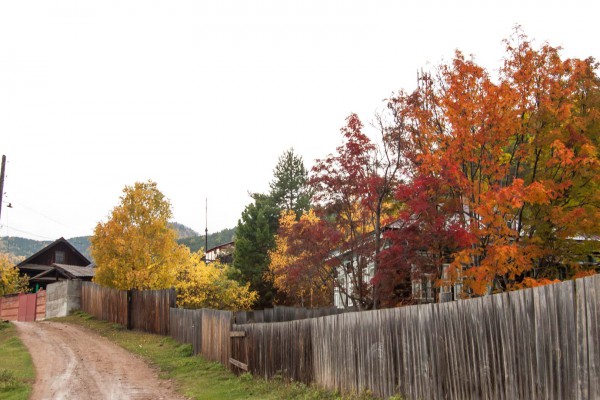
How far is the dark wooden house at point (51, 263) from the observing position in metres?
59.1

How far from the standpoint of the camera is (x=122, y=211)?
3000 cm

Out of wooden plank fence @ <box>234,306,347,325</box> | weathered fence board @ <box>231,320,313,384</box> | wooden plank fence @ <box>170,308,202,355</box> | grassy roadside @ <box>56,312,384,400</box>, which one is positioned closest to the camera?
grassy roadside @ <box>56,312,384,400</box>

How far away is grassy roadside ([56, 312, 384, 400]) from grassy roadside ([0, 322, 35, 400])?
378 centimetres

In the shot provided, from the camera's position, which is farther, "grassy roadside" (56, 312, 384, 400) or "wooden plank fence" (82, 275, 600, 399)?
"grassy roadside" (56, 312, 384, 400)

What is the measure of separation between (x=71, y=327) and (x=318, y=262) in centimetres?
1978

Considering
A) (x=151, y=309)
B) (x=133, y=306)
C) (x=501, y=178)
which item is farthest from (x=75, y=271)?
(x=501, y=178)

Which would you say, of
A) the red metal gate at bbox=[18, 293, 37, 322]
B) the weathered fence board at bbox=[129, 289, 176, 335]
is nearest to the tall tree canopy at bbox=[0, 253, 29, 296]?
the red metal gate at bbox=[18, 293, 37, 322]

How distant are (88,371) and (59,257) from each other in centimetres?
5542

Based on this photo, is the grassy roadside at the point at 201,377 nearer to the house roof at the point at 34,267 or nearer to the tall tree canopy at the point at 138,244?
the tall tree canopy at the point at 138,244

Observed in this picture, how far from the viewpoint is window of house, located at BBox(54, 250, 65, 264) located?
222 ft

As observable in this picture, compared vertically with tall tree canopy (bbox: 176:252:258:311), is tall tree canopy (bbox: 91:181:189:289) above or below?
above

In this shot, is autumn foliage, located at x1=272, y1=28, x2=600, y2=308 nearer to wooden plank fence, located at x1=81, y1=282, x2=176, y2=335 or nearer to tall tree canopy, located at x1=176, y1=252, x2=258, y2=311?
wooden plank fence, located at x1=81, y1=282, x2=176, y2=335

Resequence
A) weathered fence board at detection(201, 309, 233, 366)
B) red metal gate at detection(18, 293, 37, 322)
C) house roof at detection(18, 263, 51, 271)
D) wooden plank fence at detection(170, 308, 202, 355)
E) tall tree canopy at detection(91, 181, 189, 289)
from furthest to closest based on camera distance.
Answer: house roof at detection(18, 263, 51, 271) < red metal gate at detection(18, 293, 37, 322) < tall tree canopy at detection(91, 181, 189, 289) < wooden plank fence at detection(170, 308, 202, 355) < weathered fence board at detection(201, 309, 233, 366)

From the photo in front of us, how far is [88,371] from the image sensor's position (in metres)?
17.4
